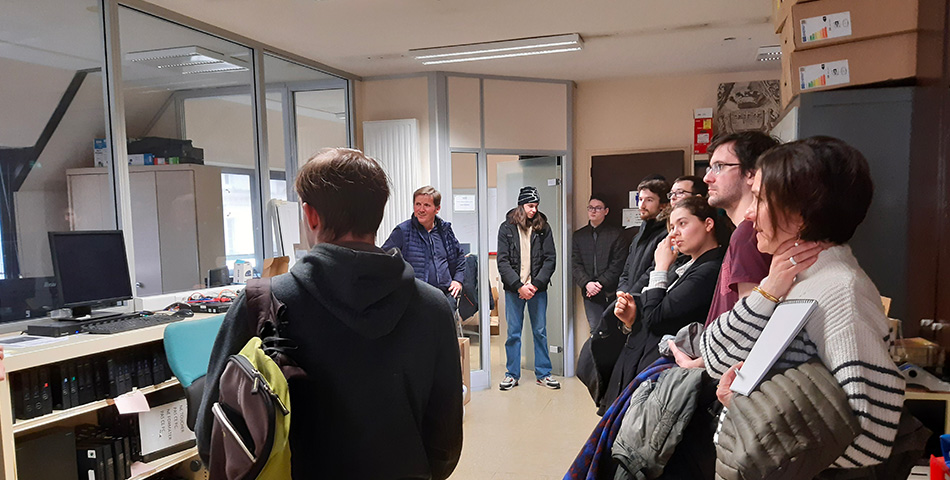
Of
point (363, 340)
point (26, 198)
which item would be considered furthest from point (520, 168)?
point (363, 340)

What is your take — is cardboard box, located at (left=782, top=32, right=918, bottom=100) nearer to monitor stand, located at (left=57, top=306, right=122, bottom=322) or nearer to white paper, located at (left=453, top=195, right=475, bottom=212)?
white paper, located at (left=453, top=195, right=475, bottom=212)

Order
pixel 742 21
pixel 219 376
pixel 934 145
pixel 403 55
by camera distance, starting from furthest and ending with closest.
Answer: pixel 403 55 < pixel 742 21 < pixel 934 145 < pixel 219 376

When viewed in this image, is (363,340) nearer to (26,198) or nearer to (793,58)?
(793,58)

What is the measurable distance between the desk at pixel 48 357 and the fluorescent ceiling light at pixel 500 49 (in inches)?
107

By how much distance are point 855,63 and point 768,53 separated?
2.39m

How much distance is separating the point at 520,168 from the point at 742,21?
228 cm

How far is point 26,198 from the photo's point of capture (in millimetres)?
3021

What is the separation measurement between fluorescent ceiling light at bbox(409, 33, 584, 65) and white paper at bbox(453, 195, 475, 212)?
3.96 ft

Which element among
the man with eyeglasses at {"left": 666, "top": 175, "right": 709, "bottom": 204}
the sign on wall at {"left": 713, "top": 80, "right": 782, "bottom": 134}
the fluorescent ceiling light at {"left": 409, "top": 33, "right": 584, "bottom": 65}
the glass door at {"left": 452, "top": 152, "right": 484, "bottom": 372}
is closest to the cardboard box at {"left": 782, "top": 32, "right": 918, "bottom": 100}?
the man with eyeglasses at {"left": 666, "top": 175, "right": 709, "bottom": 204}

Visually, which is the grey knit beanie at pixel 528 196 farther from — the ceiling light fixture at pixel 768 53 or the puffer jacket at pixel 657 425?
the puffer jacket at pixel 657 425

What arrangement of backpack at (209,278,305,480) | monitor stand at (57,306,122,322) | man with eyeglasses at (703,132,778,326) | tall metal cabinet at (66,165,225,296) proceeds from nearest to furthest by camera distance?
backpack at (209,278,305,480)
man with eyeglasses at (703,132,778,326)
monitor stand at (57,306,122,322)
tall metal cabinet at (66,165,225,296)

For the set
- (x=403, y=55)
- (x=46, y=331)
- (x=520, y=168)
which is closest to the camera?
(x=46, y=331)

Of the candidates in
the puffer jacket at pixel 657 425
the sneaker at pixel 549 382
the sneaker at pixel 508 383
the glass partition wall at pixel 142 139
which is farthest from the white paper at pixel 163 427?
the sneaker at pixel 549 382

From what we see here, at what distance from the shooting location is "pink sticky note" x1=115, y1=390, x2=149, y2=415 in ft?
8.25
